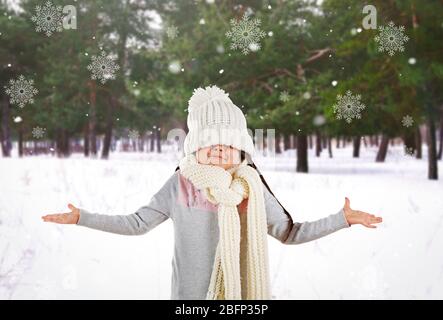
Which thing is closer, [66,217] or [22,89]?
[66,217]

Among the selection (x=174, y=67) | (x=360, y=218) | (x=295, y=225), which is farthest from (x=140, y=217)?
(x=174, y=67)

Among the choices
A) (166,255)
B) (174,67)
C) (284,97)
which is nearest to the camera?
(166,255)

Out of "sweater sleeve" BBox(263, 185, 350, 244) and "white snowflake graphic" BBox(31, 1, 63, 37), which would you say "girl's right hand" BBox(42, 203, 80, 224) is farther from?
"white snowflake graphic" BBox(31, 1, 63, 37)

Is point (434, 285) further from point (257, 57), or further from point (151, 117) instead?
point (151, 117)

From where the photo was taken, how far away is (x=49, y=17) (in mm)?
4801

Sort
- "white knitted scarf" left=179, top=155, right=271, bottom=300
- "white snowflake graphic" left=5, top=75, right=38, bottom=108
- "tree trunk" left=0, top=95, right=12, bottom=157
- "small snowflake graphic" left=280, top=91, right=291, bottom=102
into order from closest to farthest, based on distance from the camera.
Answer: "white knitted scarf" left=179, top=155, right=271, bottom=300 < "white snowflake graphic" left=5, top=75, right=38, bottom=108 < "small snowflake graphic" left=280, top=91, right=291, bottom=102 < "tree trunk" left=0, top=95, right=12, bottom=157

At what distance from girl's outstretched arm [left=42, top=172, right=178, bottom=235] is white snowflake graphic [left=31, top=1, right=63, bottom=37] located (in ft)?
10.8

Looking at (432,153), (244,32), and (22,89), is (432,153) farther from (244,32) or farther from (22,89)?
(22,89)

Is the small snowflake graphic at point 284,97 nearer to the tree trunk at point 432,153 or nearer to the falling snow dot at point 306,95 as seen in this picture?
the falling snow dot at point 306,95

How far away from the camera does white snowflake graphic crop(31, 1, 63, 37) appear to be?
15.3 ft

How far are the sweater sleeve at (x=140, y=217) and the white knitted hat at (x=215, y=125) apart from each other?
0.18 metres

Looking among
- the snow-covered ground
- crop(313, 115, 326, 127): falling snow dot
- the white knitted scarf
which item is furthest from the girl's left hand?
crop(313, 115, 326, 127): falling snow dot

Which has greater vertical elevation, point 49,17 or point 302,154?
point 49,17

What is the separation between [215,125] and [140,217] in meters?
0.46
